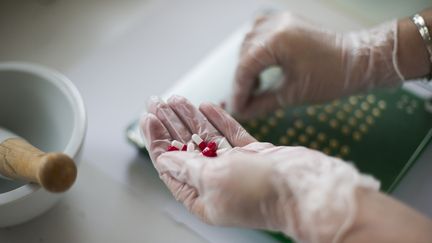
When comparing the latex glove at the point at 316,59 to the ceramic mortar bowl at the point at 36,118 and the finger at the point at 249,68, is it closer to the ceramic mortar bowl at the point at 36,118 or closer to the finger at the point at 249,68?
the finger at the point at 249,68

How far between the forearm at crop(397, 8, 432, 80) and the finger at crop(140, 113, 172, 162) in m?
0.42

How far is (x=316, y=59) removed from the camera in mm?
823

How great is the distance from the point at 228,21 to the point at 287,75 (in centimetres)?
27

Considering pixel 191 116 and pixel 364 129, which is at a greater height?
pixel 191 116

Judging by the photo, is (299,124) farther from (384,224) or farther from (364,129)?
(384,224)

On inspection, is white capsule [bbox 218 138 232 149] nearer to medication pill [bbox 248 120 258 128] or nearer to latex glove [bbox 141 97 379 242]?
latex glove [bbox 141 97 379 242]

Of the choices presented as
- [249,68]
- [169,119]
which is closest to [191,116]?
[169,119]

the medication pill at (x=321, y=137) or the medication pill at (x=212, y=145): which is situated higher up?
the medication pill at (x=212, y=145)

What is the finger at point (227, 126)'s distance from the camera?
68cm

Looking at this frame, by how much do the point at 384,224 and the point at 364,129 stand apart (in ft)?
1.27

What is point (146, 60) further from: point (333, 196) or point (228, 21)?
point (333, 196)

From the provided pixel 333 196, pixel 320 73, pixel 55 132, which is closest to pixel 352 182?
pixel 333 196

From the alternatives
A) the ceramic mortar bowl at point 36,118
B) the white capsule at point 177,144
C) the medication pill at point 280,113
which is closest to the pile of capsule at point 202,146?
the white capsule at point 177,144

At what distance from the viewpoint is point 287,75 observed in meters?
0.86
